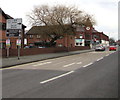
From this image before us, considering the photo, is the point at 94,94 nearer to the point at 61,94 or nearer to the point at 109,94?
the point at 109,94

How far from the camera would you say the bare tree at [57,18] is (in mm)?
32969

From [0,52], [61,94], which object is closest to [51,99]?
[61,94]

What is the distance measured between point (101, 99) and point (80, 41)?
7902cm

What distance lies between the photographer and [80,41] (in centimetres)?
8338

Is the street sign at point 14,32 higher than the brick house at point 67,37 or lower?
lower

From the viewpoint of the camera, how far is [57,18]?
3303 centimetres

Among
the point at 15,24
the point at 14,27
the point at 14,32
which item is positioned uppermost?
the point at 15,24

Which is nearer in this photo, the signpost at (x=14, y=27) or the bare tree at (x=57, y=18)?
the signpost at (x=14, y=27)

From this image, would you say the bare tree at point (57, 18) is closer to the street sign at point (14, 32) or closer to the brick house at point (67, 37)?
the brick house at point (67, 37)

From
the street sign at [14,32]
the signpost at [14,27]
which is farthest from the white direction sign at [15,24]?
the street sign at [14,32]

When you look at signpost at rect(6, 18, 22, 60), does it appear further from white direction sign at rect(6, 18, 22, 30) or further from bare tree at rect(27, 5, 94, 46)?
Result: bare tree at rect(27, 5, 94, 46)

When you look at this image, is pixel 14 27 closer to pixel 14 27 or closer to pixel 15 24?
pixel 14 27

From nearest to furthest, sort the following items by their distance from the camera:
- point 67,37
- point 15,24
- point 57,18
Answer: point 15,24, point 57,18, point 67,37

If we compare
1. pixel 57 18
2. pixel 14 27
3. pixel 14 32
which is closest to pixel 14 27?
pixel 14 27
